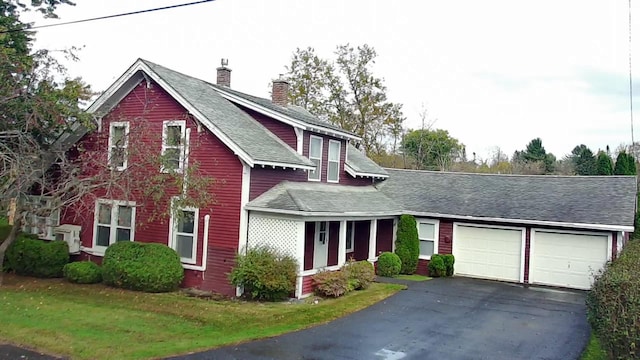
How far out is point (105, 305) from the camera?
14.1 meters

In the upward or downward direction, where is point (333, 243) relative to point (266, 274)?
upward

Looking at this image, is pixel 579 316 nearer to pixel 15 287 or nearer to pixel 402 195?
pixel 402 195

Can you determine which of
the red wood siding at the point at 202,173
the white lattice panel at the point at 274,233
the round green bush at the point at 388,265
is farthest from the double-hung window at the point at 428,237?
the red wood siding at the point at 202,173

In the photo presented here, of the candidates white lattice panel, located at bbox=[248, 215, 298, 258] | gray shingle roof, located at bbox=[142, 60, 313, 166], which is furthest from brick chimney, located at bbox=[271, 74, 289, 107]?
white lattice panel, located at bbox=[248, 215, 298, 258]

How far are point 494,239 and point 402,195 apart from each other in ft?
14.6

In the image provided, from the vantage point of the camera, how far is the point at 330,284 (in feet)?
51.5

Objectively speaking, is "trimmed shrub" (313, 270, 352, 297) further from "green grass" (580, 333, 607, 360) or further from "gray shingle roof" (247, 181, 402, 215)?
"green grass" (580, 333, 607, 360)

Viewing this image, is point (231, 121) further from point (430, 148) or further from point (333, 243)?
point (430, 148)

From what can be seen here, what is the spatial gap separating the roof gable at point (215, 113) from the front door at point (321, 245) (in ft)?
7.87

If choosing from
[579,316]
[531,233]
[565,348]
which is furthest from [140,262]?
[531,233]

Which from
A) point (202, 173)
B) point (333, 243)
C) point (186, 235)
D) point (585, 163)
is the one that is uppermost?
point (585, 163)

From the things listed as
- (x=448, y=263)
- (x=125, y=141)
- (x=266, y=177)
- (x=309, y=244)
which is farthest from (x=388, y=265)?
(x=125, y=141)

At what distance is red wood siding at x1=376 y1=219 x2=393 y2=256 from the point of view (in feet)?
72.3

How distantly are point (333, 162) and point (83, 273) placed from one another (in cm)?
990
